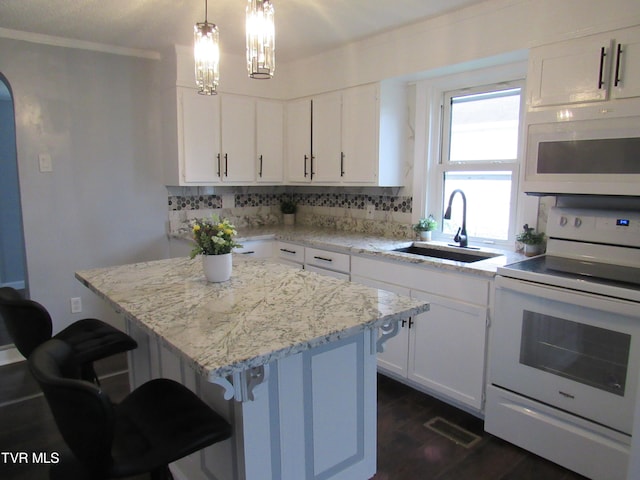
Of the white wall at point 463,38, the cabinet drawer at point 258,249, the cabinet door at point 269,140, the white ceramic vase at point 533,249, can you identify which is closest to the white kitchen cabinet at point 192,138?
the cabinet door at point 269,140

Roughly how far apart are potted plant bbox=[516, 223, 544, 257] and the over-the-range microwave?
0.40 m

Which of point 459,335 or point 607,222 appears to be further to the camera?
point 459,335

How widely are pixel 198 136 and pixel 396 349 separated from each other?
89.4 inches

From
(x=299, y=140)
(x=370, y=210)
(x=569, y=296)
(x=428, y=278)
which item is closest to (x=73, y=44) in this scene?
(x=299, y=140)

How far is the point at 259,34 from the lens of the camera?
1522mm

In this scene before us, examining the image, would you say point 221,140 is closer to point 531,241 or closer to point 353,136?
point 353,136

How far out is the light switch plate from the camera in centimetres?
327

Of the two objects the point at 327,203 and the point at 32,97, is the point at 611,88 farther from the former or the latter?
the point at 32,97

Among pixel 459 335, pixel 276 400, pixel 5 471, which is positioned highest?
pixel 276 400

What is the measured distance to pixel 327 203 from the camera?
4.22 m

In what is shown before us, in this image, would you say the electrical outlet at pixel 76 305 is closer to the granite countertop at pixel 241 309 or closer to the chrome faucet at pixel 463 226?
the granite countertop at pixel 241 309

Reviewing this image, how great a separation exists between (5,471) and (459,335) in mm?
2447

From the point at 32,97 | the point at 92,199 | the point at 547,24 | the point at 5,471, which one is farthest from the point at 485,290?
the point at 32,97

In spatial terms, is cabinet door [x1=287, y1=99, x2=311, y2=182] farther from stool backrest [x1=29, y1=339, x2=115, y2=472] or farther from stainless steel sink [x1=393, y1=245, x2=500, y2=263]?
stool backrest [x1=29, y1=339, x2=115, y2=472]
